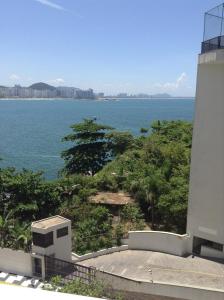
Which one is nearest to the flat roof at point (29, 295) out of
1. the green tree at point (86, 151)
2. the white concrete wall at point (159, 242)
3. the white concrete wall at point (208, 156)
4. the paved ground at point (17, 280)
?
the paved ground at point (17, 280)

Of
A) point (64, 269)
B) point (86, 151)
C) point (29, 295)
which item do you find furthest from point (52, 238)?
point (86, 151)

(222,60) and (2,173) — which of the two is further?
(2,173)

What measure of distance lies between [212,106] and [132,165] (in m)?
14.7

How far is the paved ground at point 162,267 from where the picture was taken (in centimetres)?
1703

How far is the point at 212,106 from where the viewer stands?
728 inches

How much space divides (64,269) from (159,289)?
402 cm

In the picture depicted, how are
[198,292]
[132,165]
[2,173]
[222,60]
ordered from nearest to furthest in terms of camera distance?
1. [198,292]
2. [222,60]
3. [2,173]
4. [132,165]

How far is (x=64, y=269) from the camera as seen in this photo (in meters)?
17.0

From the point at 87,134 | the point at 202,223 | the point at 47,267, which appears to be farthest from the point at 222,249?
the point at 87,134

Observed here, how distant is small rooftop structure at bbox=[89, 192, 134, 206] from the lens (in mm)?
26078

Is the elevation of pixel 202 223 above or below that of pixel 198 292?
above

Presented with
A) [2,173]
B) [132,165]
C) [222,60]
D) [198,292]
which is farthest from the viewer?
[132,165]

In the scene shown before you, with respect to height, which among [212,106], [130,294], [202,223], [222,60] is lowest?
[130,294]

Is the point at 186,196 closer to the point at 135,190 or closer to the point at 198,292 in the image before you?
the point at 135,190
